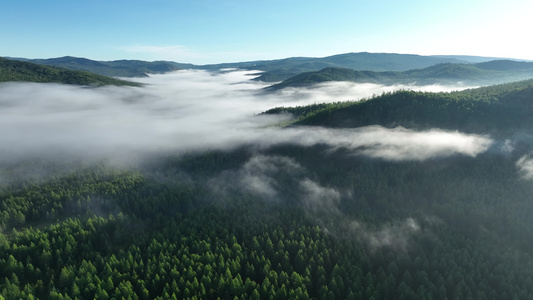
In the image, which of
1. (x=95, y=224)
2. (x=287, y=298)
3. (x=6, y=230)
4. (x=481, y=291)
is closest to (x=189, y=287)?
(x=287, y=298)

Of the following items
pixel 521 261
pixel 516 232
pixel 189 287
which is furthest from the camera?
pixel 516 232

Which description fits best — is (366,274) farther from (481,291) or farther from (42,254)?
(42,254)

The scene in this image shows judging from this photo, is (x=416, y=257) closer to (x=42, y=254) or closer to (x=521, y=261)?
(x=521, y=261)

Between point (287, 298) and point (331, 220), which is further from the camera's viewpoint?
point (331, 220)

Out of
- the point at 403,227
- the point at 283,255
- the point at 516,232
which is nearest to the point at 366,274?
the point at 283,255

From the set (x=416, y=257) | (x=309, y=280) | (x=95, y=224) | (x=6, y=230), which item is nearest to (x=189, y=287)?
(x=309, y=280)

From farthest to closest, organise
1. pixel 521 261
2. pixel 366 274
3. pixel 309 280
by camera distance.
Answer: pixel 521 261 < pixel 366 274 < pixel 309 280

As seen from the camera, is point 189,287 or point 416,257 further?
point 416,257

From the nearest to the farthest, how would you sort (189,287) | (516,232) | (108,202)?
(189,287) → (516,232) → (108,202)

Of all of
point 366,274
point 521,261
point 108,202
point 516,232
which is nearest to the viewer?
point 366,274
